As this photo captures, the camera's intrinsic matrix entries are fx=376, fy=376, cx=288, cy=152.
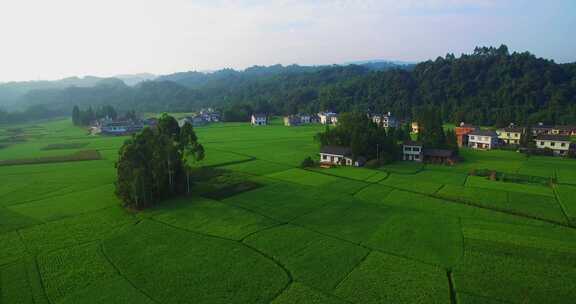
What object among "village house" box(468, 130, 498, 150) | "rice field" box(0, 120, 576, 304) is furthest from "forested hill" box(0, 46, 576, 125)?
"rice field" box(0, 120, 576, 304)

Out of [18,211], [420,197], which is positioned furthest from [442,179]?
[18,211]

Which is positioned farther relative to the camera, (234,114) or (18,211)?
(234,114)

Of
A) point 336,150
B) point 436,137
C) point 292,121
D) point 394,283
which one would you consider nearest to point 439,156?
point 436,137

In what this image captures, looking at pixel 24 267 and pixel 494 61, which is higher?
pixel 494 61

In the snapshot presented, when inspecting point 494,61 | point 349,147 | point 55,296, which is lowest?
point 55,296

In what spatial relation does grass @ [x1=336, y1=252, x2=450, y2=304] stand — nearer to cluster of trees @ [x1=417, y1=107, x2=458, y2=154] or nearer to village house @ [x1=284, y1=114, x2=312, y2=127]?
cluster of trees @ [x1=417, y1=107, x2=458, y2=154]

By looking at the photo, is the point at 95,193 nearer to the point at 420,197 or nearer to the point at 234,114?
the point at 420,197

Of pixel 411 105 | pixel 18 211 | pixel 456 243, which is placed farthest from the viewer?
pixel 411 105

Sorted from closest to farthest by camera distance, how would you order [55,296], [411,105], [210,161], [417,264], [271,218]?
[55,296] → [417,264] → [271,218] → [210,161] → [411,105]
